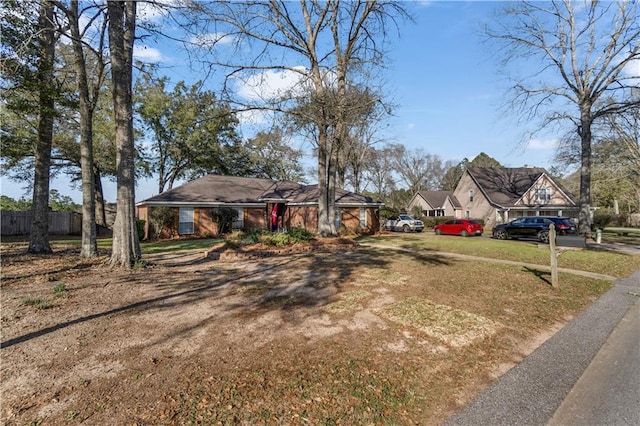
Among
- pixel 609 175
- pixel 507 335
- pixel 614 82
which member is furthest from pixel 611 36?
pixel 507 335

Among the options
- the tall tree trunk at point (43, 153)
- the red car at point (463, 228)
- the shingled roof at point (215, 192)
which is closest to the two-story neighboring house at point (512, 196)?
the red car at point (463, 228)

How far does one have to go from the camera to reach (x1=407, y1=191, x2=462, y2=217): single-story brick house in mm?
38269

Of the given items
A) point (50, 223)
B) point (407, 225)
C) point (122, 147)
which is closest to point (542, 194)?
point (407, 225)

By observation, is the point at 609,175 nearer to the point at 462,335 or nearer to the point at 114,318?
the point at 462,335

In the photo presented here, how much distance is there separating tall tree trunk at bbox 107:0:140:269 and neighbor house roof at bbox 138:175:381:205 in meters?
12.6

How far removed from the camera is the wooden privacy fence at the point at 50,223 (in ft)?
68.9

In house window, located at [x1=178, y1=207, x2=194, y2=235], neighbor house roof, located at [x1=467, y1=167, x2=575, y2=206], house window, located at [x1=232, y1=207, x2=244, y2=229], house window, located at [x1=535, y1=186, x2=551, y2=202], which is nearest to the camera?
house window, located at [x1=178, y1=207, x2=194, y2=235]

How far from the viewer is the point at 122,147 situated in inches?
330

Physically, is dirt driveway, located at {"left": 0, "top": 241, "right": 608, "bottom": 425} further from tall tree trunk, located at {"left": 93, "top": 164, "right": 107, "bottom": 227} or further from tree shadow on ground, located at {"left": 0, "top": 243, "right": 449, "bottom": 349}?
tall tree trunk, located at {"left": 93, "top": 164, "right": 107, "bottom": 227}

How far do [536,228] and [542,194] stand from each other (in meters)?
16.2

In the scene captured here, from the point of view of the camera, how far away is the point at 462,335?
467cm

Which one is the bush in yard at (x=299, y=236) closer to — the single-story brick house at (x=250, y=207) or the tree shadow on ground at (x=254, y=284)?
the tree shadow on ground at (x=254, y=284)

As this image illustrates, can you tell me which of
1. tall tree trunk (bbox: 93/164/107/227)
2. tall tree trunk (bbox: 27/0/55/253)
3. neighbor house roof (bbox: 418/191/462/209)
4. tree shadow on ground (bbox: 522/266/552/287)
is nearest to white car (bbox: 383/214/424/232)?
neighbor house roof (bbox: 418/191/462/209)

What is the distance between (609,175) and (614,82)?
42.9 feet
